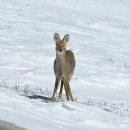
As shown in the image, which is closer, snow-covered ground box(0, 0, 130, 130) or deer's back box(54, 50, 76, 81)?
snow-covered ground box(0, 0, 130, 130)

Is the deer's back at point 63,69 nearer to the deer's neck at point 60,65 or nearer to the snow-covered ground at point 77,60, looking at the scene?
the deer's neck at point 60,65

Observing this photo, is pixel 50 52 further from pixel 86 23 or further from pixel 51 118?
pixel 51 118

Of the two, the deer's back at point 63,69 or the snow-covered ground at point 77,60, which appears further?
the deer's back at point 63,69

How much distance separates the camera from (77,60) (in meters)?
18.1

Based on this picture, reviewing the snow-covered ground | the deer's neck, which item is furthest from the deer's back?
the snow-covered ground

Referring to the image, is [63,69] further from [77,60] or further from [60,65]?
[77,60]

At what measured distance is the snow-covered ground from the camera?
8171 mm

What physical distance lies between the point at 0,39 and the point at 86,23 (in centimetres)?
738

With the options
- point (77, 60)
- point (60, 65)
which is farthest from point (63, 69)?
point (77, 60)

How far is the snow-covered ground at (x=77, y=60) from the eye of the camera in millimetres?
8171

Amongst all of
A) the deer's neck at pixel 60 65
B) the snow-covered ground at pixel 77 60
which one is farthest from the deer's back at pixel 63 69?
the snow-covered ground at pixel 77 60

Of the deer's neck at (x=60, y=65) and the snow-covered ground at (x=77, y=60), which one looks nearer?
the snow-covered ground at (x=77, y=60)

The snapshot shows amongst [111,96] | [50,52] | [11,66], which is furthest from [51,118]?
[50,52]

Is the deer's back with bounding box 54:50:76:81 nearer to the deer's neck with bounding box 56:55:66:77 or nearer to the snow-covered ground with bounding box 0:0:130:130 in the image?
the deer's neck with bounding box 56:55:66:77
